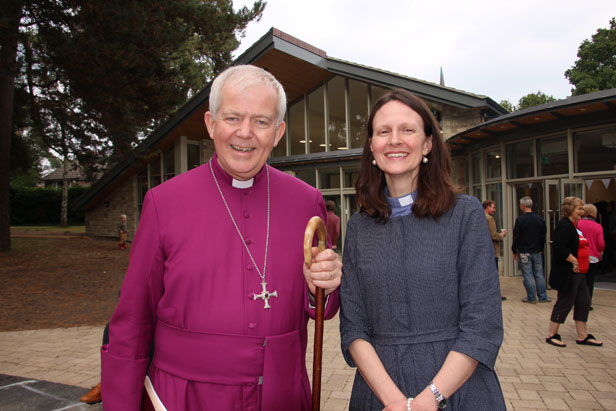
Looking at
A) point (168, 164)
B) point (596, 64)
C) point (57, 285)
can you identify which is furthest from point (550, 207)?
point (596, 64)

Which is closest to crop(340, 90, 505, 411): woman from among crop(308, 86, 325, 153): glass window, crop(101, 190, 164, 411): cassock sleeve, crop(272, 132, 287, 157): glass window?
crop(101, 190, 164, 411): cassock sleeve

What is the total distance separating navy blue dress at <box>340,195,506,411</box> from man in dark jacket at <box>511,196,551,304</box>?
684 cm

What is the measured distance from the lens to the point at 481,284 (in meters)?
1.56

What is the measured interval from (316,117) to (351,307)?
46.4ft

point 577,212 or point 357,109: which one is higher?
point 357,109

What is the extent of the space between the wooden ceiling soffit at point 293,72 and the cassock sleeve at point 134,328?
1220 centimetres

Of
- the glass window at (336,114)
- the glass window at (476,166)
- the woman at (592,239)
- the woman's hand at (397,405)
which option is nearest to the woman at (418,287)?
the woman's hand at (397,405)

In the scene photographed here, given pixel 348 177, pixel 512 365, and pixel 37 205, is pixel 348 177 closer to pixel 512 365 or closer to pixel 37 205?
pixel 512 365

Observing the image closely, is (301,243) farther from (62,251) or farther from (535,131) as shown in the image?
(62,251)

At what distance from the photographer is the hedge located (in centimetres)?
2861

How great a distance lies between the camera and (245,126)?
5.52 feet

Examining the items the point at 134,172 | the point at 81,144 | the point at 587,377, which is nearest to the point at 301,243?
the point at 587,377

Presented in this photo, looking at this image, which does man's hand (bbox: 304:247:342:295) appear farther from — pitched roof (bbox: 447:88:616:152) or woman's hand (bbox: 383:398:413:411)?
pitched roof (bbox: 447:88:616:152)

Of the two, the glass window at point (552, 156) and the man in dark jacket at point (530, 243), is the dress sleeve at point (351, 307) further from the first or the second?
the glass window at point (552, 156)
